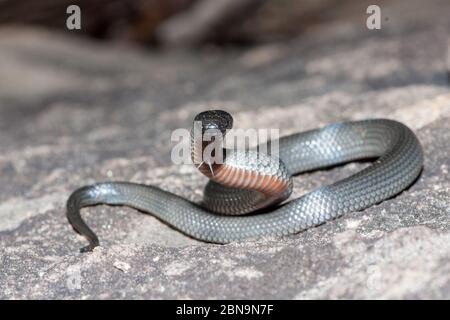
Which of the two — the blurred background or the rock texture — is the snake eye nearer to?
the rock texture

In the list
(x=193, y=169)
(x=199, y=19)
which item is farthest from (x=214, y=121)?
(x=199, y=19)

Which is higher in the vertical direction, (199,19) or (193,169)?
(199,19)

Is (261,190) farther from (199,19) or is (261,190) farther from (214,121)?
(199,19)

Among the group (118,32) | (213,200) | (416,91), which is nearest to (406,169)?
(213,200)

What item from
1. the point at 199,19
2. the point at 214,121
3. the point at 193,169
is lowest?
the point at 193,169

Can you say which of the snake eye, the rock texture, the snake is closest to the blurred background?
the rock texture

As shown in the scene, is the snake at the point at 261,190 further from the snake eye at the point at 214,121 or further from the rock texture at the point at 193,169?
the rock texture at the point at 193,169
